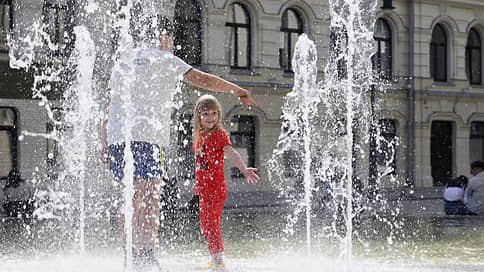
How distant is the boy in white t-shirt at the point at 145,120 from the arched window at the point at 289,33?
19.4 meters

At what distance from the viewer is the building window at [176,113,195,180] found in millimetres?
21859

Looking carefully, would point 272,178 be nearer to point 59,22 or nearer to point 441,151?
point 441,151

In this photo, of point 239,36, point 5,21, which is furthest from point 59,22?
point 239,36

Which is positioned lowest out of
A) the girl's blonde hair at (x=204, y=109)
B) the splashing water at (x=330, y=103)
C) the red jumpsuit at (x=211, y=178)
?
the red jumpsuit at (x=211, y=178)

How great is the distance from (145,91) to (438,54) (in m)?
24.9

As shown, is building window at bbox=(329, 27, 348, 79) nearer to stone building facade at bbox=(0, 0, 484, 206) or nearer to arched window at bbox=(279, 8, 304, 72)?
stone building facade at bbox=(0, 0, 484, 206)

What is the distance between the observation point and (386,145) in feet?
92.1

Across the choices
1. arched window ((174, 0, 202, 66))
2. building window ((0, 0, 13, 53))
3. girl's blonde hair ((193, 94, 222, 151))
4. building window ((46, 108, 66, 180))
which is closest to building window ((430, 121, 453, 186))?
arched window ((174, 0, 202, 66))

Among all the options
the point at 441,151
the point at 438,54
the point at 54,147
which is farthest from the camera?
the point at 438,54

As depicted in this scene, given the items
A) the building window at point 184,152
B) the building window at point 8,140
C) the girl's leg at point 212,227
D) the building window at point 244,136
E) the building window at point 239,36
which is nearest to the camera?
the girl's leg at point 212,227

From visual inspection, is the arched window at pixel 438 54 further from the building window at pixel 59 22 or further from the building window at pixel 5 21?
the building window at pixel 5 21

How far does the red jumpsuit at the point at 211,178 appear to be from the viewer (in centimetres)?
602

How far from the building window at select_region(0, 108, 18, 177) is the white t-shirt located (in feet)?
50.3

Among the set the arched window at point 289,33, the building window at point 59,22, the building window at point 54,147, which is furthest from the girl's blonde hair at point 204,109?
the arched window at point 289,33
